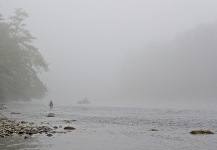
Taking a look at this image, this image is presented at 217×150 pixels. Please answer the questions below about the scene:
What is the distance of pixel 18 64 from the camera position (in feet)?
244

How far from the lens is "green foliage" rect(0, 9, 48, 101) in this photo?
66.8 meters

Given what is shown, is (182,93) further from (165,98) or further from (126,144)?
(126,144)

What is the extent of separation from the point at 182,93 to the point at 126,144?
520 ft

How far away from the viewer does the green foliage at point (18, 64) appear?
219 feet

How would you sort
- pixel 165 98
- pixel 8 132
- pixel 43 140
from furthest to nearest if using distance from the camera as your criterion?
pixel 165 98 < pixel 8 132 < pixel 43 140

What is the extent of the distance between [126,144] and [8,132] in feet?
30.8

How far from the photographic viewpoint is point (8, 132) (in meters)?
22.6

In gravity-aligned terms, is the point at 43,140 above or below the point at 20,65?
below

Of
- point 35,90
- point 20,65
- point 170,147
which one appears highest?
point 20,65

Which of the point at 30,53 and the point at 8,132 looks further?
the point at 30,53

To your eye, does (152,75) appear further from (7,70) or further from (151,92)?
(7,70)

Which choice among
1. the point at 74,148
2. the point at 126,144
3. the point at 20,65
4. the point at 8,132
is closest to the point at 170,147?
the point at 126,144

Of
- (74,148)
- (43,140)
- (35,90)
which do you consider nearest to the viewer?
(74,148)

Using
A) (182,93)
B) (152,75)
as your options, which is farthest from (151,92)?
(182,93)
